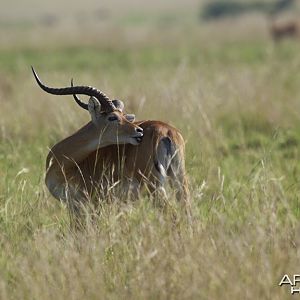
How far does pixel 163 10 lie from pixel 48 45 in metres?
40.6

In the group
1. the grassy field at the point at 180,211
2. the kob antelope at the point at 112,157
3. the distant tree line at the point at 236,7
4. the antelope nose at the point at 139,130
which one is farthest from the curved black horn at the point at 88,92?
the distant tree line at the point at 236,7

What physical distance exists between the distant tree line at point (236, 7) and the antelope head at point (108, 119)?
4238 cm

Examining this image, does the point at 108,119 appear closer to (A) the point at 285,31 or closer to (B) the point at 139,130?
(B) the point at 139,130

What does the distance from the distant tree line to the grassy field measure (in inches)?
1313

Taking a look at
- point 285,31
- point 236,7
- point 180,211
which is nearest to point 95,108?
point 180,211

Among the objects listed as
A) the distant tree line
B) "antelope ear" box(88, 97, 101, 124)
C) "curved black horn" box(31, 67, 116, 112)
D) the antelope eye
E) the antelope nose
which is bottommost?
the distant tree line

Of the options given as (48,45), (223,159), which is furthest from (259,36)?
(223,159)

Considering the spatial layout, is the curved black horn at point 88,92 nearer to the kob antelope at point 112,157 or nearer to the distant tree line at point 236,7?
the kob antelope at point 112,157

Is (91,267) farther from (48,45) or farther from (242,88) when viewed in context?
(48,45)

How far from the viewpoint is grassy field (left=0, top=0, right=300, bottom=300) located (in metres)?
4.44

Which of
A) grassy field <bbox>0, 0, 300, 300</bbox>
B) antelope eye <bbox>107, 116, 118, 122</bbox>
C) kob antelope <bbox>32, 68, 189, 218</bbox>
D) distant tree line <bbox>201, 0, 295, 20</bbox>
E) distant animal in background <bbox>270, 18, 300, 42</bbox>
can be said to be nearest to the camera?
grassy field <bbox>0, 0, 300, 300</bbox>

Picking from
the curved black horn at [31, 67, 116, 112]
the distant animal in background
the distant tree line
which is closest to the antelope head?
the curved black horn at [31, 67, 116, 112]

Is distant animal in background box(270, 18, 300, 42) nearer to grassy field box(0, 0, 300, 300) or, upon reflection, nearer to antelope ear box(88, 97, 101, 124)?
grassy field box(0, 0, 300, 300)

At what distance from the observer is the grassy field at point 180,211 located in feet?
14.6
